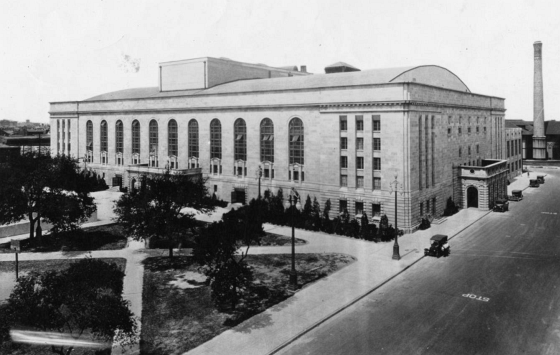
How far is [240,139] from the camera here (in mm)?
57438

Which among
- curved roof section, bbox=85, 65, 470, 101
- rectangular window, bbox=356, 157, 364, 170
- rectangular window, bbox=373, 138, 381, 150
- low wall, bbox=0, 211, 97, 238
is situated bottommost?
low wall, bbox=0, 211, 97, 238

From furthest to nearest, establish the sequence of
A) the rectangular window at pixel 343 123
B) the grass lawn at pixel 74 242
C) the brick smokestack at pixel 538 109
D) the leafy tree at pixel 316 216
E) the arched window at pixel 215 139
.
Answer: the brick smokestack at pixel 538 109 < the arched window at pixel 215 139 < the rectangular window at pixel 343 123 < the leafy tree at pixel 316 216 < the grass lawn at pixel 74 242

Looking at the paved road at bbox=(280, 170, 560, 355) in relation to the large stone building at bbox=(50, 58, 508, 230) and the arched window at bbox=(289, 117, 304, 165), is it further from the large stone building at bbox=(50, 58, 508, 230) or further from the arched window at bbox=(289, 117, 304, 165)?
the arched window at bbox=(289, 117, 304, 165)

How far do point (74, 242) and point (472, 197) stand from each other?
45.8m

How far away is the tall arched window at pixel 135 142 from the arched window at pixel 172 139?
7.06m

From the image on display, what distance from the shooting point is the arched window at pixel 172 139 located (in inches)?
2564

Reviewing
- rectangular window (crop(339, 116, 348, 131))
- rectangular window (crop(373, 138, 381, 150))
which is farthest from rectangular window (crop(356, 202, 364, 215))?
rectangular window (crop(339, 116, 348, 131))

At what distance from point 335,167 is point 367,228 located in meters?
8.71

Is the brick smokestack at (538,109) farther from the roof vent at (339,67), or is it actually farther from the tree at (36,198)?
the tree at (36,198)

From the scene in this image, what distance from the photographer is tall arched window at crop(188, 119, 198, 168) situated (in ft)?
205

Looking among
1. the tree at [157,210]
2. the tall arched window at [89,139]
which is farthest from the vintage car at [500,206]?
the tall arched window at [89,139]

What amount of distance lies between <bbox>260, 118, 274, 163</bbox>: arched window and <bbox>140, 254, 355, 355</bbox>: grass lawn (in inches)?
824

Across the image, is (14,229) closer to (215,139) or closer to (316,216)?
(215,139)

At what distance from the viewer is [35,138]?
113375mm
